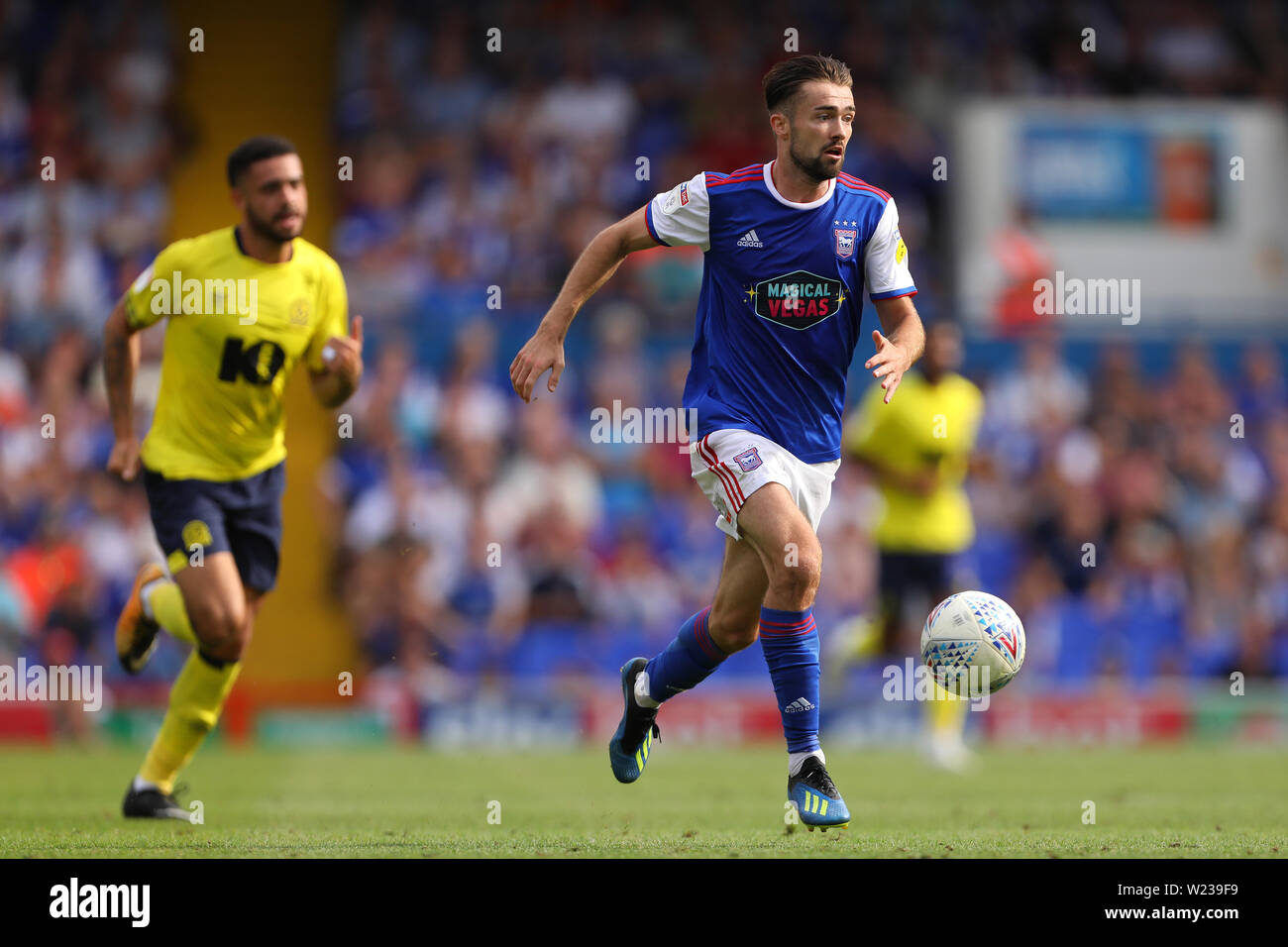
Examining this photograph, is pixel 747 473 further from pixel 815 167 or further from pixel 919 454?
pixel 919 454

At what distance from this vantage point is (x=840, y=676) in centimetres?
1433

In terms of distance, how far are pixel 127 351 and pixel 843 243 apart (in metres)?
3.57

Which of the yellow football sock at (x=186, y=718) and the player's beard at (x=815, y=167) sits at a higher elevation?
the player's beard at (x=815, y=167)

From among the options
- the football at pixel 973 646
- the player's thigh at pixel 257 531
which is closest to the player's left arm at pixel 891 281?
the football at pixel 973 646

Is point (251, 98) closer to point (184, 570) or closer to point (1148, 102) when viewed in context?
point (1148, 102)

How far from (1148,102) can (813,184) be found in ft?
48.8

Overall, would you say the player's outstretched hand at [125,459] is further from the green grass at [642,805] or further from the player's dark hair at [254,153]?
the green grass at [642,805]

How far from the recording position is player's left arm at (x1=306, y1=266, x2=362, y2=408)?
8.02 m

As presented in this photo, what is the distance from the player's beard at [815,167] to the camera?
6.93 meters

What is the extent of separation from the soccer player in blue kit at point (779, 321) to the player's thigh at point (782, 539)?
13 millimetres

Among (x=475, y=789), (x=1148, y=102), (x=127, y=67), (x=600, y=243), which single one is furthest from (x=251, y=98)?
(x=600, y=243)

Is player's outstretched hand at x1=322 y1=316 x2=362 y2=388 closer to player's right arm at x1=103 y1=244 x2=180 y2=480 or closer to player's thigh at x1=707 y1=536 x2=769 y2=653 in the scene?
player's right arm at x1=103 y1=244 x2=180 y2=480

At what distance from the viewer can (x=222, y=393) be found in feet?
27.0

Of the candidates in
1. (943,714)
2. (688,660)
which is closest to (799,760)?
(688,660)
